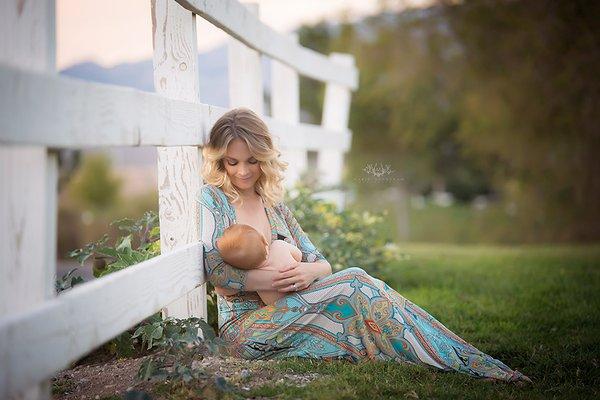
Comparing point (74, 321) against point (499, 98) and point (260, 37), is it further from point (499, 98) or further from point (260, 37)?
point (499, 98)

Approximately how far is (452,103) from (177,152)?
1795cm

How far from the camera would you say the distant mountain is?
4.89 meters

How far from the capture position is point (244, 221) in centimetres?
363

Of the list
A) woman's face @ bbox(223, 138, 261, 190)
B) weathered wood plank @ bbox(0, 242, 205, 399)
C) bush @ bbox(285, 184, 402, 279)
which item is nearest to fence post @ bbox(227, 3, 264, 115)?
bush @ bbox(285, 184, 402, 279)

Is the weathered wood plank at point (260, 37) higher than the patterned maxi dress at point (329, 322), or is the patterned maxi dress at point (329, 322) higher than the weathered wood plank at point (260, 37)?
the weathered wood plank at point (260, 37)

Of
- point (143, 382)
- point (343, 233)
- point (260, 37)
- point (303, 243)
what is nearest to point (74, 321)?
point (143, 382)

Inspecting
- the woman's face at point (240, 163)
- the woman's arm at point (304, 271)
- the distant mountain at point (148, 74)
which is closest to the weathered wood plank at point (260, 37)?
the distant mountain at point (148, 74)

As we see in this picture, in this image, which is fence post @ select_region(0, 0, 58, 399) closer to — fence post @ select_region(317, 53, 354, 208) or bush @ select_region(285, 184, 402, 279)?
bush @ select_region(285, 184, 402, 279)

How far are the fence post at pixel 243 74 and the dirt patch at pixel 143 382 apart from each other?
6.49 ft

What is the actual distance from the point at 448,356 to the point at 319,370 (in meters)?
0.58

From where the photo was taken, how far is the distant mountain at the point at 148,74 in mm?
4887

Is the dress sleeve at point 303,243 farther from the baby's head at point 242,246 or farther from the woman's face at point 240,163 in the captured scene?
the baby's head at point 242,246

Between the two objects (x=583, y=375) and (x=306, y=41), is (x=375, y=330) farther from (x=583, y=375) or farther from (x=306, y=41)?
(x=306, y=41)

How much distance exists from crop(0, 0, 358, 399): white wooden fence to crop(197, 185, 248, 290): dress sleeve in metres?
0.05
